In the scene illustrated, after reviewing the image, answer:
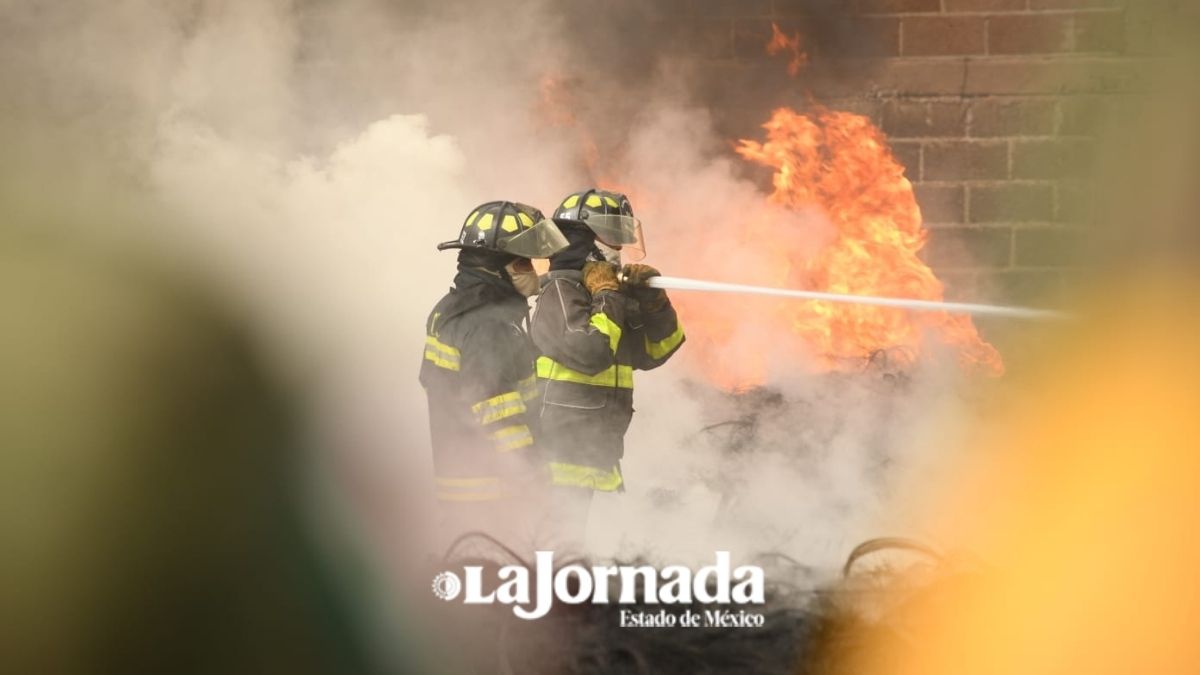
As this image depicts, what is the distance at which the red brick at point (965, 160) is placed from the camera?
3.27 meters

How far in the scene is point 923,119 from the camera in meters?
3.29

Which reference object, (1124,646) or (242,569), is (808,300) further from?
(242,569)

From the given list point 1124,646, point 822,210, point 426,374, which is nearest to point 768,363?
point 822,210

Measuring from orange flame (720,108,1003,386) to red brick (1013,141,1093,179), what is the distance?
1.03 feet

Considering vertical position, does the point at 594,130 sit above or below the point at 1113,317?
above

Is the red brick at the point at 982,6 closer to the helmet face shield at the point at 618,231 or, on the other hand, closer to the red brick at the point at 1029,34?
the red brick at the point at 1029,34

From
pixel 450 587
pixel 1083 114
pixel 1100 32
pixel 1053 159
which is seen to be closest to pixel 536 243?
pixel 450 587

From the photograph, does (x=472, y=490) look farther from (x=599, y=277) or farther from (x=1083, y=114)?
(x=1083, y=114)

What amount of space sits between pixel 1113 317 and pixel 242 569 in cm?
249

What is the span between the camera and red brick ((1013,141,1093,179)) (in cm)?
325

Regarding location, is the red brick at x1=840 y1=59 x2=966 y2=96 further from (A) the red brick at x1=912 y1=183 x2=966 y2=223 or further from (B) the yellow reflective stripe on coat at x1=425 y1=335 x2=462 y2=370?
(B) the yellow reflective stripe on coat at x1=425 y1=335 x2=462 y2=370

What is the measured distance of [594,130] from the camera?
10.8 feet

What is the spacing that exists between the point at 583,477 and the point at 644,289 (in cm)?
54

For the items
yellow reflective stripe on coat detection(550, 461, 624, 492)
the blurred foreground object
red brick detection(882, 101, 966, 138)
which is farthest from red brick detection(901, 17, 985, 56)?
the blurred foreground object
